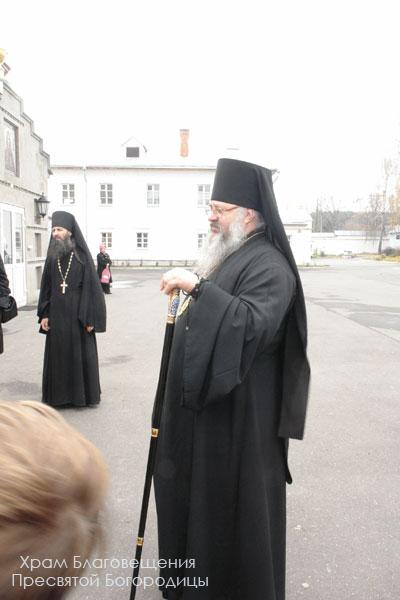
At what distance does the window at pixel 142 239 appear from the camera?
1537 inches

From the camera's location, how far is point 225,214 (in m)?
2.63

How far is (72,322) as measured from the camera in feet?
19.1

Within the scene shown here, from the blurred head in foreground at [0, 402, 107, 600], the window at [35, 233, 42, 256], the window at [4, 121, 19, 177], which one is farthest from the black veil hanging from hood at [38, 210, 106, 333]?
the window at [35, 233, 42, 256]

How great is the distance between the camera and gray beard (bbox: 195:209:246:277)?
2609 millimetres

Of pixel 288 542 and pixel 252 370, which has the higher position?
pixel 252 370

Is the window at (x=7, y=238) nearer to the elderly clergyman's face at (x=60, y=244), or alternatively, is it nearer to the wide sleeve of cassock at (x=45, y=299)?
the wide sleeve of cassock at (x=45, y=299)

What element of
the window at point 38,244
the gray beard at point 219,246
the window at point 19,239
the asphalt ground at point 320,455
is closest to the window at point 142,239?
the window at point 38,244

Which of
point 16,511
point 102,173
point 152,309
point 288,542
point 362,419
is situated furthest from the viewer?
point 102,173

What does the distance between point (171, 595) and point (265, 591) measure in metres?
0.63

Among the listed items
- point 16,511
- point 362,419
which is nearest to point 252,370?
point 16,511

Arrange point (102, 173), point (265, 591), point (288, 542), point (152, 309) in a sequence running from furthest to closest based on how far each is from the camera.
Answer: point (102, 173) → point (152, 309) → point (288, 542) → point (265, 591)

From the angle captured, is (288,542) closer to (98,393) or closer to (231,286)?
(231,286)

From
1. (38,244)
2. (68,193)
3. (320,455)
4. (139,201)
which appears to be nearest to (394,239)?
(139,201)

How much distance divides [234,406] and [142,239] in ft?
123
